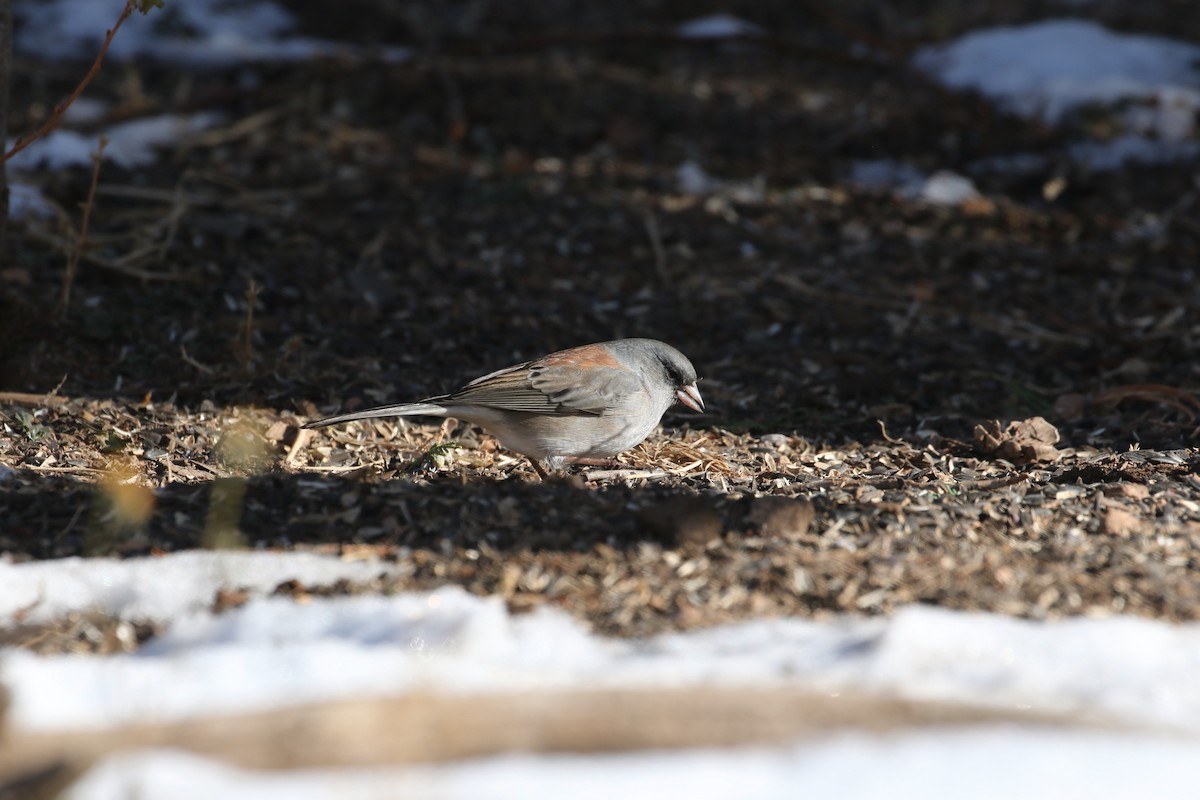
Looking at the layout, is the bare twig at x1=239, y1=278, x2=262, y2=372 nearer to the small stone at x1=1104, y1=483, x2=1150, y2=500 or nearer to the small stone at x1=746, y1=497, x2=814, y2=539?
the small stone at x1=746, y1=497, x2=814, y2=539

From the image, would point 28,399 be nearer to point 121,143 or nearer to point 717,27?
point 121,143

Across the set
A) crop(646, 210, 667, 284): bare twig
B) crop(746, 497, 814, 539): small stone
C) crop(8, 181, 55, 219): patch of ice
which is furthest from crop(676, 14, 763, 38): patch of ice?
crop(746, 497, 814, 539): small stone

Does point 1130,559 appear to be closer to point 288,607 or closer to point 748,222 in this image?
point 288,607

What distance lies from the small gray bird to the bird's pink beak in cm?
8

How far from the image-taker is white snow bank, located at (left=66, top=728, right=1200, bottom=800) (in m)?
2.06

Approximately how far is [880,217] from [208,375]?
3324mm

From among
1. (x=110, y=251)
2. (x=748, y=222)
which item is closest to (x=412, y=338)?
(x=110, y=251)

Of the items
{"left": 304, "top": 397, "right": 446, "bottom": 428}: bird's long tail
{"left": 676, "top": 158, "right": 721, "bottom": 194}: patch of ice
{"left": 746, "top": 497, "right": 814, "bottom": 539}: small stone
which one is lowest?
{"left": 676, "top": 158, "right": 721, "bottom": 194}: patch of ice

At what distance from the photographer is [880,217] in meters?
6.17

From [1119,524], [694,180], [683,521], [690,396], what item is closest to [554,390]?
[690,396]

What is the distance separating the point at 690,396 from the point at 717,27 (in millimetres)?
4775

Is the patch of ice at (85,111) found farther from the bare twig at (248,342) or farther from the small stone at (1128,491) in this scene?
the small stone at (1128,491)

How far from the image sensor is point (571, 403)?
394cm

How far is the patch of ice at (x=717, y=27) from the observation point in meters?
8.15
